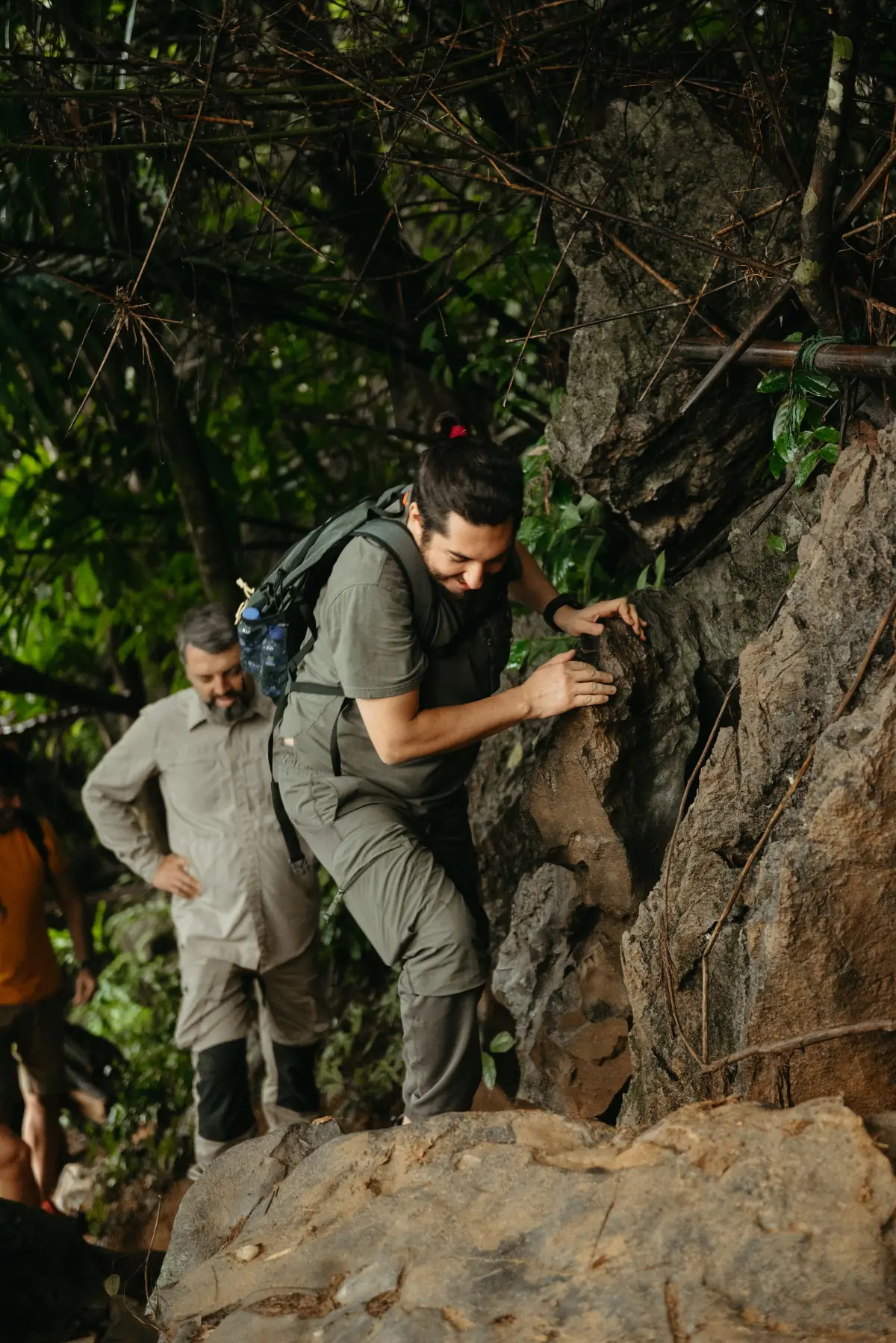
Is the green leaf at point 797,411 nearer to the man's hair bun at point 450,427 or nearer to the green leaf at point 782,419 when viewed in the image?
the green leaf at point 782,419

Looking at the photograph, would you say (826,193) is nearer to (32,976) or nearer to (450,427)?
(450,427)

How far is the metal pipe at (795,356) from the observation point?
3299mm

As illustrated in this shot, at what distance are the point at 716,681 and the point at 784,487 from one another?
2.40 ft

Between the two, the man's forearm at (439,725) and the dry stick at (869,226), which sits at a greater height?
the dry stick at (869,226)

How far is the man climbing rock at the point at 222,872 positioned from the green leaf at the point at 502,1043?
0.87 m

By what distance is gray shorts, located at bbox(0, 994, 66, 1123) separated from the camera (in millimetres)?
5465

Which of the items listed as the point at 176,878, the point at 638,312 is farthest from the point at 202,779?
the point at 638,312

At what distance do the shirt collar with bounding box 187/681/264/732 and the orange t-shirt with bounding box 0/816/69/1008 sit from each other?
114 cm

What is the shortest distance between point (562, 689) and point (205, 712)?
2.04 meters

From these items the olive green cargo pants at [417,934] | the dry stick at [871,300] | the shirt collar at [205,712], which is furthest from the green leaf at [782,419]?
the shirt collar at [205,712]

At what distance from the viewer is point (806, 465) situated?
369 centimetres

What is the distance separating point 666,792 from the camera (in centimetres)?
424

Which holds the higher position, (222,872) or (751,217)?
(751,217)

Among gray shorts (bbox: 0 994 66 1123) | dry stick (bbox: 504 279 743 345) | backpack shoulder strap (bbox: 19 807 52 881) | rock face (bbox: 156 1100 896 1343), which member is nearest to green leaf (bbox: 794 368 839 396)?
dry stick (bbox: 504 279 743 345)
